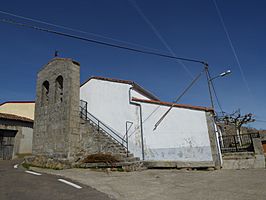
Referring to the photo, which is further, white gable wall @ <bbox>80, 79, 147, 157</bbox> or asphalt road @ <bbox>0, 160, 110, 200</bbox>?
white gable wall @ <bbox>80, 79, 147, 157</bbox>

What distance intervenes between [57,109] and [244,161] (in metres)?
11.1

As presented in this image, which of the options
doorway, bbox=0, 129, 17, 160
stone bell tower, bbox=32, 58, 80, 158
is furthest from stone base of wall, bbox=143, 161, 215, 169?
doorway, bbox=0, 129, 17, 160

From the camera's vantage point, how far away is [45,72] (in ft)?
45.1

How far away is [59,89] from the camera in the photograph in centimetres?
1291

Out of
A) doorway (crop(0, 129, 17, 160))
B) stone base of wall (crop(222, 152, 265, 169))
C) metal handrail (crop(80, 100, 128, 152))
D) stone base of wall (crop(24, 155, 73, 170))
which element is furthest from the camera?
doorway (crop(0, 129, 17, 160))

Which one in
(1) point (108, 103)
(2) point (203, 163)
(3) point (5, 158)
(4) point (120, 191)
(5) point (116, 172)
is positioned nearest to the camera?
(4) point (120, 191)

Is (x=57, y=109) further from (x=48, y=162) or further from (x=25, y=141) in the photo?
(x=25, y=141)

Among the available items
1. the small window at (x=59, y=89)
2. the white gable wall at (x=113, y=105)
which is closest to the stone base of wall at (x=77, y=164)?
the white gable wall at (x=113, y=105)

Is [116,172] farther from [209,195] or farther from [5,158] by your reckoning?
[5,158]

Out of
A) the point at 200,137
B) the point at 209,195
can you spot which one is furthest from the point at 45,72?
the point at 209,195

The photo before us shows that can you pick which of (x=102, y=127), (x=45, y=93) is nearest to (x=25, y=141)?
(x=45, y=93)

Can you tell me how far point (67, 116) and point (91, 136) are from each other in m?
1.80

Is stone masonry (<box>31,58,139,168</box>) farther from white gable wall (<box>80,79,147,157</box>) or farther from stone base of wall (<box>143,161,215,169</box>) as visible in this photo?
stone base of wall (<box>143,161,215,169</box>)

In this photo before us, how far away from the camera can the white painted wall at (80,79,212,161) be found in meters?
11.0
